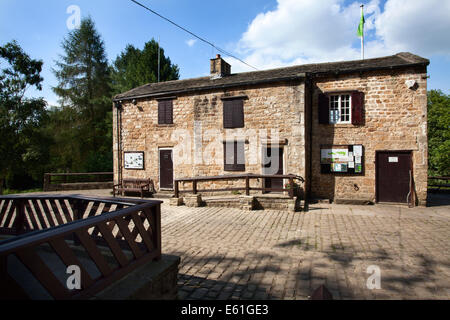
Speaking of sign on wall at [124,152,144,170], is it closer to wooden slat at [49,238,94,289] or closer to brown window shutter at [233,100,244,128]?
brown window shutter at [233,100,244,128]

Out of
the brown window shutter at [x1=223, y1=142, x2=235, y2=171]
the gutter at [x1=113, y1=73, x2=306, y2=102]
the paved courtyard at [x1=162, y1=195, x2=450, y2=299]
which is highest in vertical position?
the gutter at [x1=113, y1=73, x2=306, y2=102]

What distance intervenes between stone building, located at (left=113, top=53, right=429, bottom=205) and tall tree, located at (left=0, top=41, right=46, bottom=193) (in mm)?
8027

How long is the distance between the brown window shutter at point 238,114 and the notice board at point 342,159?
388 centimetres

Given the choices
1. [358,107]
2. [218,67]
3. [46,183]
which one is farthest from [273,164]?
[46,183]

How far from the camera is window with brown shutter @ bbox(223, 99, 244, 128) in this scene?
1213cm

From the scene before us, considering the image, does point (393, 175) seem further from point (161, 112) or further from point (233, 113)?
point (161, 112)

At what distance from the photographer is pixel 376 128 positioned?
10773 millimetres

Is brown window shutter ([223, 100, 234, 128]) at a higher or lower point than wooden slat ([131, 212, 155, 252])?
higher

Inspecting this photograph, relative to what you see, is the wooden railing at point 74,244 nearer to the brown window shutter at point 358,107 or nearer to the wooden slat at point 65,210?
the wooden slat at point 65,210

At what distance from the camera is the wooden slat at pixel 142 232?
2998 mm

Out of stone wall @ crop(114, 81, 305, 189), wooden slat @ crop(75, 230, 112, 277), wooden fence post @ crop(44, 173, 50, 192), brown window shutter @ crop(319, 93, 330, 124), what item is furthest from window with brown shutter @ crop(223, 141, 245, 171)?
wooden fence post @ crop(44, 173, 50, 192)

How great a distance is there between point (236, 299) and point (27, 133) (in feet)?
56.2

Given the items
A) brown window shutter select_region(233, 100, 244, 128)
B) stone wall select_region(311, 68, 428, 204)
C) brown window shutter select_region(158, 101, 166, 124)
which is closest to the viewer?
stone wall select_region(311, 68, 428, 204)

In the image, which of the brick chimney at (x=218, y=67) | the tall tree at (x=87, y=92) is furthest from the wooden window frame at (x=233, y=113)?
the tall tree at (x=87, y=92)
